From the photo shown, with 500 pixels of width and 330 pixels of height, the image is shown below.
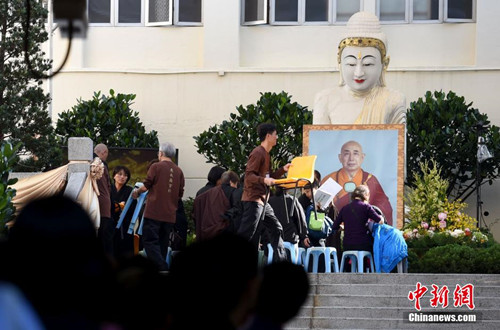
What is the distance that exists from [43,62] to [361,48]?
5.28 m

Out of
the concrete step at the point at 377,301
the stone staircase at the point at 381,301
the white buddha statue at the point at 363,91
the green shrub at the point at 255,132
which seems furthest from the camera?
the green shrub at the point at 255,132

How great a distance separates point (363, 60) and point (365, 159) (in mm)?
1802

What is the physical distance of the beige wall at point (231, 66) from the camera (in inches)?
1060

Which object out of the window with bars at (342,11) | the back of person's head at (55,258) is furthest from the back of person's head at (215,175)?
the back of person's head at (55,258)

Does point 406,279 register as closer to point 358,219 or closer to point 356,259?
Answer: point 358,219

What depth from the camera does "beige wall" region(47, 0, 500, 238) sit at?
26.9 meters

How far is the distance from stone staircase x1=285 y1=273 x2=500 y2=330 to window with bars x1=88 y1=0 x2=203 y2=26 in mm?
13559

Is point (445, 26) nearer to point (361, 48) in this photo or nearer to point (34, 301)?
point (361, 48)

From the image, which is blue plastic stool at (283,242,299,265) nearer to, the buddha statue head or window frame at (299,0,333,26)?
the buddha statue head

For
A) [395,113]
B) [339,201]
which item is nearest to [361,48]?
[395,113]

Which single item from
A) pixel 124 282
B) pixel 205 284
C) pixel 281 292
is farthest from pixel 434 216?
pixel 205 284

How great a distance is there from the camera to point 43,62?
21594 mm
